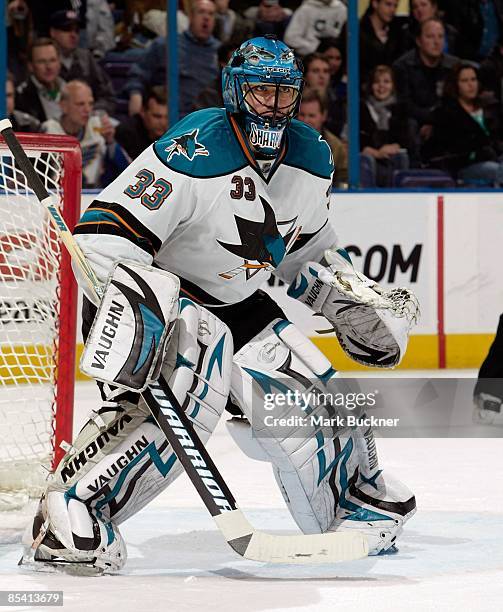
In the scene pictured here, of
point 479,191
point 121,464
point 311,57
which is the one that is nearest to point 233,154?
point 121,464

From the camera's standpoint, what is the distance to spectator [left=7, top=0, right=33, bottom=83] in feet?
21.4

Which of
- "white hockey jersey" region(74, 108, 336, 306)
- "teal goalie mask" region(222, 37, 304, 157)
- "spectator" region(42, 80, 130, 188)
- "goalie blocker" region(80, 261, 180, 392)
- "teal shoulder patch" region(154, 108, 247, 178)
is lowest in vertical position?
"spectator" region(42, 80, 130, 188)

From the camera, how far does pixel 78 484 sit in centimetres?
248

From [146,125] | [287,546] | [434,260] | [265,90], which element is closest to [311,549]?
[287,546]

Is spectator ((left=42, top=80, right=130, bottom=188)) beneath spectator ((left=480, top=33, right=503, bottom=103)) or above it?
beneath

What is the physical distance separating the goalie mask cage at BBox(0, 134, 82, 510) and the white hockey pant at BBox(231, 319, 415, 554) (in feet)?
2.21

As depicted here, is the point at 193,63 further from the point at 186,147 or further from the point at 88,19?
the point at 186,147

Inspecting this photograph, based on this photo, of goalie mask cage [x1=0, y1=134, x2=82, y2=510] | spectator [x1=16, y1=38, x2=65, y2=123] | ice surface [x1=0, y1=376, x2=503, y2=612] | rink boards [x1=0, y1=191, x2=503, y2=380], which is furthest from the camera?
spectator [x1=16, y1=38, x2=65, y2=123]

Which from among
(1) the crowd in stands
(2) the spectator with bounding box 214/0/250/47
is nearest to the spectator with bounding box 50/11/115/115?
(1) the crowd in stands

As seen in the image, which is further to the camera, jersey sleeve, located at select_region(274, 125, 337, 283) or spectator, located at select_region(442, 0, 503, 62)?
spectator, located at select_region(442, 0, 503, 62)

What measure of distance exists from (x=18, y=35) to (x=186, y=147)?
4341mm

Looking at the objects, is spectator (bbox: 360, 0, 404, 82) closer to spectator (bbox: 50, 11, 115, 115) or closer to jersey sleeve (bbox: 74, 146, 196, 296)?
spectator (bbox: 50, 11, 115, 115)

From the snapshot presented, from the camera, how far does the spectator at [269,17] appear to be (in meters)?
6.80

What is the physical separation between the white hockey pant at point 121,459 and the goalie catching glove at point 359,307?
39 cm
